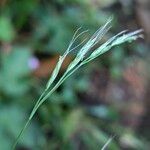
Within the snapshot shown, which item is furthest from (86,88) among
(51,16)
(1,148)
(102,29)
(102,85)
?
(102,29)

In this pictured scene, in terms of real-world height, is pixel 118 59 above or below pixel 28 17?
below

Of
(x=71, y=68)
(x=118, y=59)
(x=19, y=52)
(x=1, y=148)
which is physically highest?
(x=71, y=68)

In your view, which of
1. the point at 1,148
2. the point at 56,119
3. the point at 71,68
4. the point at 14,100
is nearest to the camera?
the point at 71,68

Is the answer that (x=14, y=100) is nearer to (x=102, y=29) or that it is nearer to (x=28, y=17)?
(x=28, y=17)

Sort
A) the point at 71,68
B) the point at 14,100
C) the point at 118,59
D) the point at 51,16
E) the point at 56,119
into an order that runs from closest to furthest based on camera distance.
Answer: the point at 71,68 → the point at 14,100 → the point at 56,119 → the point at 51,16 → the point at 118,59

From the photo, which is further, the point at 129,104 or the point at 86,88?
the point at 129,104

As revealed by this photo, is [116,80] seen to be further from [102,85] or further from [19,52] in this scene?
[19,52]
